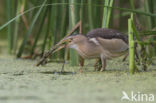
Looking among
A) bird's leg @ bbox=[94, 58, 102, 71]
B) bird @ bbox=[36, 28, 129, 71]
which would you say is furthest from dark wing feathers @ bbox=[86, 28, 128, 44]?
bird's leg @ bbox=[94, 58, 102, 71]

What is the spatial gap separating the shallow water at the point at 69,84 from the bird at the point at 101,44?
128 mm

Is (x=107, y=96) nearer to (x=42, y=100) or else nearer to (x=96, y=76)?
(x=42, y=100)

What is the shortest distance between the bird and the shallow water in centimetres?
13

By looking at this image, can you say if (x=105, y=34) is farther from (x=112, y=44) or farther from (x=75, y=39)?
(x=75, y=39)

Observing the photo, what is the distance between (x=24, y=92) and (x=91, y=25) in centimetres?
145

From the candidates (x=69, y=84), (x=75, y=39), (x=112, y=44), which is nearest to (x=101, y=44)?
(x=112, y=44)

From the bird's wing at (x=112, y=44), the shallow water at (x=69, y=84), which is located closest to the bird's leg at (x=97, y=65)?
the shallow water at (x=69, y=84)

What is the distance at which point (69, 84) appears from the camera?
202cm

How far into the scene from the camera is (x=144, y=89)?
6.17 feet

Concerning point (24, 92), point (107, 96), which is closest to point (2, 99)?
point (24, 92)

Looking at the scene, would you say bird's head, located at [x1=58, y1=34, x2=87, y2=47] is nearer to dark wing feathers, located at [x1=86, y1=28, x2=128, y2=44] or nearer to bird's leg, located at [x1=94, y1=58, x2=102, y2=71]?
dark wing feathers, located at [x1=86, y1=28, x2=128, y2=44]

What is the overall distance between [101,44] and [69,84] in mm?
465

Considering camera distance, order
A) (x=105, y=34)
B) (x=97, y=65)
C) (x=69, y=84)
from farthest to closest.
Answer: (x=97, y=65) → (x=105, y=34) → (x=69, y=84)

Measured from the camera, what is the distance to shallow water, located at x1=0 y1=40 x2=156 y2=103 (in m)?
1.67
